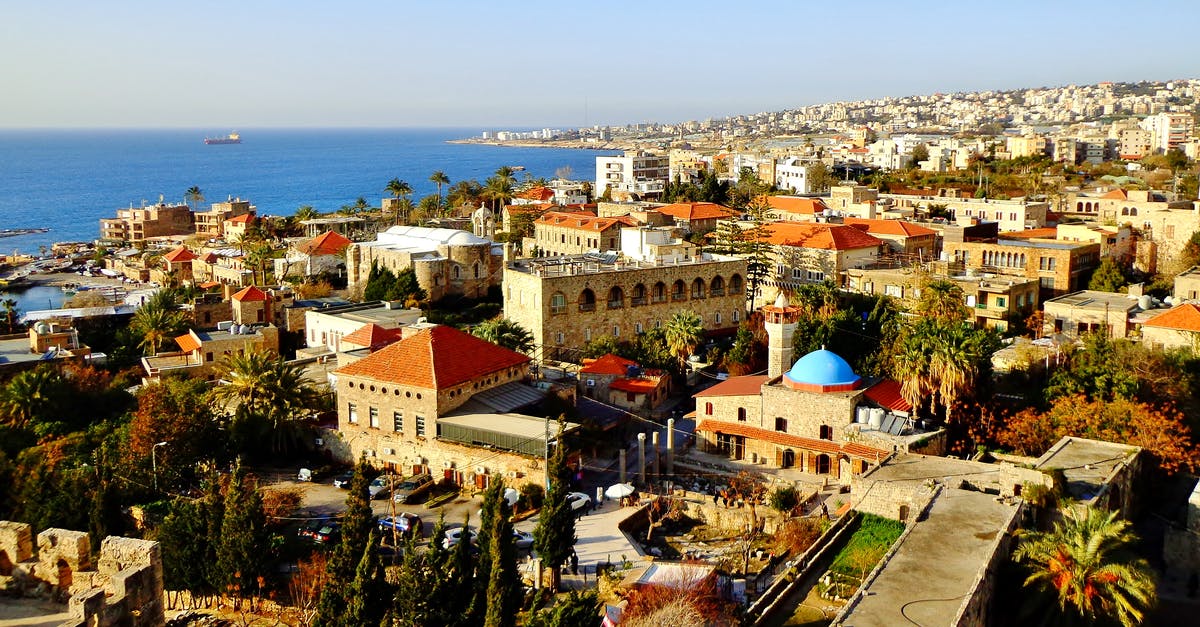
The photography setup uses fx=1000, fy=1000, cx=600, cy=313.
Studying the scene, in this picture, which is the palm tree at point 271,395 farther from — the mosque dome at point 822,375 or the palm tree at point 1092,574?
the palm tree at point 1092,574

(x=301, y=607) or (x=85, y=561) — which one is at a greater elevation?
(x=85, y=561)

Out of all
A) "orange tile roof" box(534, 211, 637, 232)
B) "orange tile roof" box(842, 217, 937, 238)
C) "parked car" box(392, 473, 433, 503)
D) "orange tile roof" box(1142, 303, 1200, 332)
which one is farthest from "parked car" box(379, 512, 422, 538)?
"orange tile roof" box(842, 217, 937, 238)

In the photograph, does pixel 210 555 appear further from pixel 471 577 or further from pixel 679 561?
pixel 679 561

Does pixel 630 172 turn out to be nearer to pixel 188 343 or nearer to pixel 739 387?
pixel 188 343

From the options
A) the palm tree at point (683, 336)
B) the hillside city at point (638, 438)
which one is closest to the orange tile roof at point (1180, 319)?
the hillside city at point (638, 438)

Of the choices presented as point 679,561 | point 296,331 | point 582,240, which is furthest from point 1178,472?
point 582,240

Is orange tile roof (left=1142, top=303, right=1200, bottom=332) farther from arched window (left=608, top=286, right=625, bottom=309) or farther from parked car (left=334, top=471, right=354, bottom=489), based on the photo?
parked car (left=334, top=471, right=354, bottom=489)
